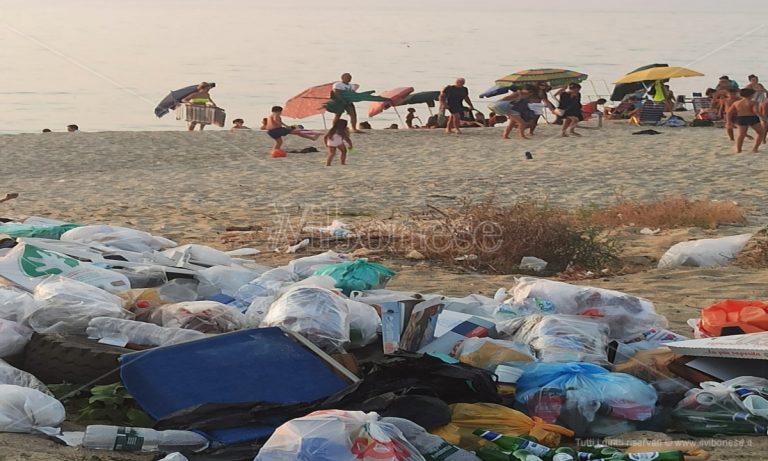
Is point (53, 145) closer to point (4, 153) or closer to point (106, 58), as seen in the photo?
point (4, 153)

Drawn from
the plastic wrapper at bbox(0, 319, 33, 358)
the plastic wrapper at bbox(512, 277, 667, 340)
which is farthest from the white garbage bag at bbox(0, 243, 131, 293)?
the plastic wrapper at bbox(512, 277, 667, 340)

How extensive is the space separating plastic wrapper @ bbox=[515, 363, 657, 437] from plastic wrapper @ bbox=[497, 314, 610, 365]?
1.21 ft

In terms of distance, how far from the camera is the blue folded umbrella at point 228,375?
3.81 metres

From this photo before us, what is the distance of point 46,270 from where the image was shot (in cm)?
526

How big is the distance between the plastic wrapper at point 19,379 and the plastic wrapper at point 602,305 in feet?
7.99

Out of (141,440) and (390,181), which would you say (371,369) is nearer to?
(141,440)

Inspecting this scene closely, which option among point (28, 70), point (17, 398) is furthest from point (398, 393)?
point (28, 70)

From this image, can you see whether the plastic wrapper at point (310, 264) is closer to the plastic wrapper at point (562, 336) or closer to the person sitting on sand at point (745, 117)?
the plastic wrapper at point (562, 336)

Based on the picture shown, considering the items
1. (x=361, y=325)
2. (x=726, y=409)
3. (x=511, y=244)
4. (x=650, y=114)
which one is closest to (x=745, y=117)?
(x=650, y=114)

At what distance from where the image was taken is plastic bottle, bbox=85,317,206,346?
172 inches

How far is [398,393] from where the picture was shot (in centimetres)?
376

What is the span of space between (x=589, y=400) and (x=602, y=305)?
128 cm

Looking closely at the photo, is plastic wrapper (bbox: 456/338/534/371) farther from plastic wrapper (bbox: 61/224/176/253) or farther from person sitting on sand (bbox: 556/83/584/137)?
person sitting on sand (bbox: 556/83/584/137)

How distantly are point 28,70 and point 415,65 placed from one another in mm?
18003
